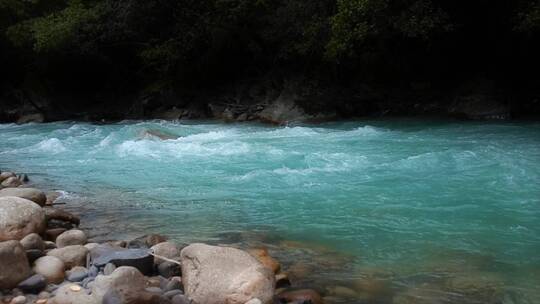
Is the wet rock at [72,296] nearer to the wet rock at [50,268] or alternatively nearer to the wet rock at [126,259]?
the wet rock at [50,268]

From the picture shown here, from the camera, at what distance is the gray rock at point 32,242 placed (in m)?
4.79

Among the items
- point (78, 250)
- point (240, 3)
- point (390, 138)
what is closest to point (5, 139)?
point (240, 3)

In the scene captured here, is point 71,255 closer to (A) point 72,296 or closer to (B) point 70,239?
(B) point 70,239

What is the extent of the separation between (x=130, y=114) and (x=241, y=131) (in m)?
9.63

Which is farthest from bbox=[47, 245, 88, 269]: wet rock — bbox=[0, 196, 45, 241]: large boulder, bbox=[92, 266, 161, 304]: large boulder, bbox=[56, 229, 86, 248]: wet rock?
bbox=[92, 266, 161, 304]: large boulder

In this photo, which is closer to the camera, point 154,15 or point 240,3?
point 240,3

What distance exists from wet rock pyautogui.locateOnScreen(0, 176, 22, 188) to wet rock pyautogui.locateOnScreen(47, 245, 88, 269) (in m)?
3.71

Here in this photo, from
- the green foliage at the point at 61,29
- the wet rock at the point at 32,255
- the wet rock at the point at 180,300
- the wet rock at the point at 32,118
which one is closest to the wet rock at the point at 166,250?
the wet rock at the point at 180,300

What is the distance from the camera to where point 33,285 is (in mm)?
4199

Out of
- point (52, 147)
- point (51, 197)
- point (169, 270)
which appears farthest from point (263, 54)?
point (169, 270)

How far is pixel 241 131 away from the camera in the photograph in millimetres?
15727

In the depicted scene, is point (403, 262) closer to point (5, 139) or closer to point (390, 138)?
point (390, 138)

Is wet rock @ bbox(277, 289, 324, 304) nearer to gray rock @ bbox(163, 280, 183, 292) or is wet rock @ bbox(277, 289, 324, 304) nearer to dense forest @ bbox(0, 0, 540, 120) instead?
gray rock @ bbox(163, 280, 183, 292)

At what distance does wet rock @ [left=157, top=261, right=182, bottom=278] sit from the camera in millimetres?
4664
